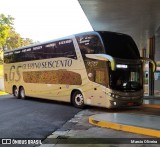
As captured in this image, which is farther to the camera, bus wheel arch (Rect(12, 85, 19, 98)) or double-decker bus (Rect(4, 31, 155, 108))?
bus wheel arch (Rect(12, 85, 19, 98))

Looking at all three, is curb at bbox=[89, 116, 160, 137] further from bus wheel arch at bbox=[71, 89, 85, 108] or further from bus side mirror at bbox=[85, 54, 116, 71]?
bus wheel arch at bbox=[71, 89, 85, 108]

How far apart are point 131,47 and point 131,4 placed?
2.02 meters

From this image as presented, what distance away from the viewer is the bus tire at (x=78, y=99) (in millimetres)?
15383

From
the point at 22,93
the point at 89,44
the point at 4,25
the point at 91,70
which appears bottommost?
Result: the point at 22,93

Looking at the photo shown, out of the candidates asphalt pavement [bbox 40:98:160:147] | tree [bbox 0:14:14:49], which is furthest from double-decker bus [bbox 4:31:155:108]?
tree [bbox 0:14:14:49]

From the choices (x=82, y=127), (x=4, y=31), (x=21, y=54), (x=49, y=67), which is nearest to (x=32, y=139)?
(x=82, y=127)

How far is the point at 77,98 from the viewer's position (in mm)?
15656

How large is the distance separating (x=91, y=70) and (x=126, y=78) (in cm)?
164

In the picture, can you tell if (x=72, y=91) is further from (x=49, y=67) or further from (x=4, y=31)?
(x=4, y=31)

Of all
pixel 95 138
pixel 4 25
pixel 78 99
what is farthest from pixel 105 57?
pixel 4 25

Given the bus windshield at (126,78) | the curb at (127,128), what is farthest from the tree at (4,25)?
the curb at (127,128)

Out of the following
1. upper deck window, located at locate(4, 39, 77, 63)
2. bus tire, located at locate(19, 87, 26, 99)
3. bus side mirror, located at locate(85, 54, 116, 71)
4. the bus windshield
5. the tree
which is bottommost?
bus tire, located at locate(19, 87, 26, 99)

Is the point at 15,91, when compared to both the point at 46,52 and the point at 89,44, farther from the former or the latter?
the point at 89,44

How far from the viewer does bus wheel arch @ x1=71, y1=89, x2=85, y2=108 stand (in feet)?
50.5
